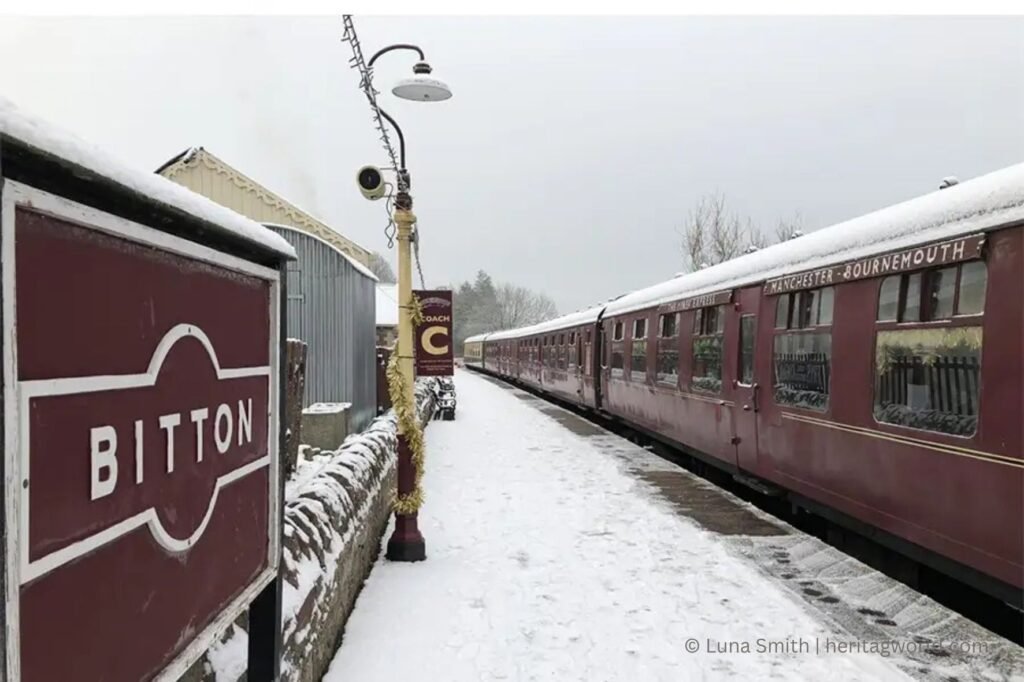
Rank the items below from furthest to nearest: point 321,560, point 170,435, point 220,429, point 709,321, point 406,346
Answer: point 709,321 < point 406,346 < point 321,560 < point 220,429 < point 170,435

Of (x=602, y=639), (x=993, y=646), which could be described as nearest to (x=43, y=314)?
(x=602, y=639)

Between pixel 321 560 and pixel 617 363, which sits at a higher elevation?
pixel 617 363

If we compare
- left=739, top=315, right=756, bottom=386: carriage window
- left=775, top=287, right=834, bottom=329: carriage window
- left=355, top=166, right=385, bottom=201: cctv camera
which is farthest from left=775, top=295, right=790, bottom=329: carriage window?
left=355, top=166, right=385, bottom=201: cctv camera

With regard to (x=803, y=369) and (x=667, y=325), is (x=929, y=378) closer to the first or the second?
(x=803, y=369)

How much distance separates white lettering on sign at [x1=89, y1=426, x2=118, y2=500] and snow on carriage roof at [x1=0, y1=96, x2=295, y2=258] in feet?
1.52

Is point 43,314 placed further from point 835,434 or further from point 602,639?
point 835,434

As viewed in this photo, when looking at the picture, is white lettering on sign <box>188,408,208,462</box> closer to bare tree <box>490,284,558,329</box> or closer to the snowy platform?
the snowy platform

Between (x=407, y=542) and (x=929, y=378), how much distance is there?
4.09m

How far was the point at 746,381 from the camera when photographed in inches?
324

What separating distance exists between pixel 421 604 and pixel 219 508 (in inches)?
136

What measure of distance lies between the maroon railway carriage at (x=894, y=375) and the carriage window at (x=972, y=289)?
0.04ft

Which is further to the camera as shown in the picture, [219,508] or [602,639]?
[602,639]

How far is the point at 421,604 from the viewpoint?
16.8 ft

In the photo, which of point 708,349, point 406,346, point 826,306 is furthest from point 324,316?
point 826,306
